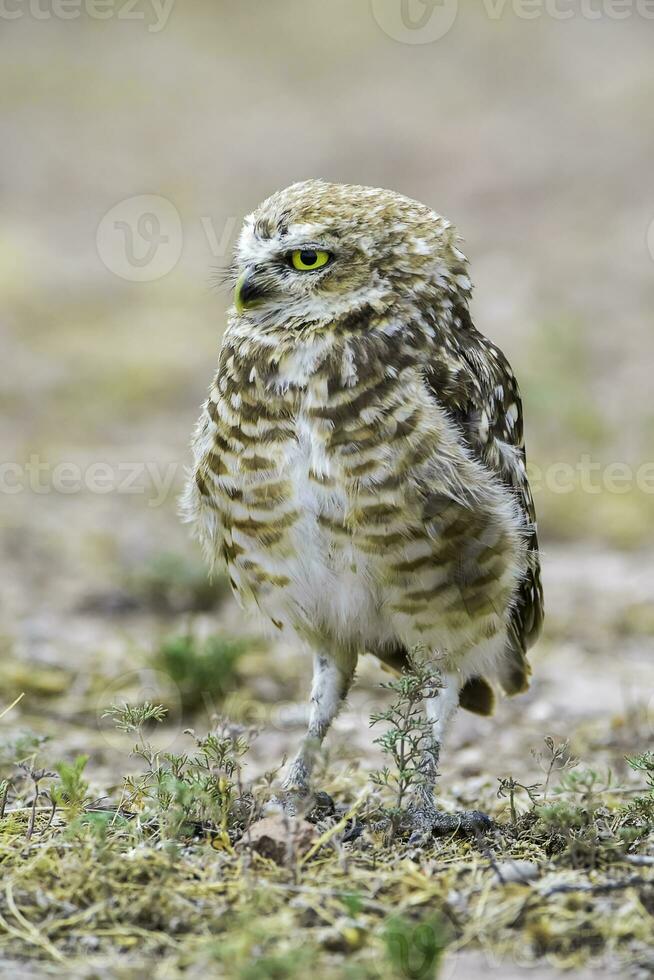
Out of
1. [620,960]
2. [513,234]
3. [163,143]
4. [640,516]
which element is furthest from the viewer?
[163,143]

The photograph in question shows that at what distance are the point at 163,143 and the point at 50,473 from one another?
10.1 meters

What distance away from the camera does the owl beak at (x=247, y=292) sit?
12.7ft

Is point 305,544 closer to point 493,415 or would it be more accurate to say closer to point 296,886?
point 493,415

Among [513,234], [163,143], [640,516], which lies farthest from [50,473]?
[163,143]

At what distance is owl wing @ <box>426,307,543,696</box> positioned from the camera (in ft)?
12.5

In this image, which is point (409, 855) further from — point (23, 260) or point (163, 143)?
point (163, 143)

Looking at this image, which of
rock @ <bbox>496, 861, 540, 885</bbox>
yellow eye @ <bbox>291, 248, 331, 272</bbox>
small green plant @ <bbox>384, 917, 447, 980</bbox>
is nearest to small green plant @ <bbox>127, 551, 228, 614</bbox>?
yellow eye @ <bbox>291, 248, 331, 272</bbox>

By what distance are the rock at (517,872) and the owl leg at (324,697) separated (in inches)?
43.5

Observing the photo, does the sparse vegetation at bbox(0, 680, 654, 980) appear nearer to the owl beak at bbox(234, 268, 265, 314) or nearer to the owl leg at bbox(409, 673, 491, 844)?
the owl leg at bbox(409, 673, 491, 844)

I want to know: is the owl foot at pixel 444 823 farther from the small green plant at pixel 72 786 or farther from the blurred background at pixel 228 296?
the small green plant at pixel 72 786

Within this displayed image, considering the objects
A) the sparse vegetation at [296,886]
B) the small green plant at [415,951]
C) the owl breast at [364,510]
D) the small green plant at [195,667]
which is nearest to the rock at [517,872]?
the sparse vegetation at [296,886]

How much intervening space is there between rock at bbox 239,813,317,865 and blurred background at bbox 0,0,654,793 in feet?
2.90

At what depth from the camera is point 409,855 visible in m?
3.24

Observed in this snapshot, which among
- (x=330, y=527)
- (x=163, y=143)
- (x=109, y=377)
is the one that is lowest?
(x=330, y=527)
